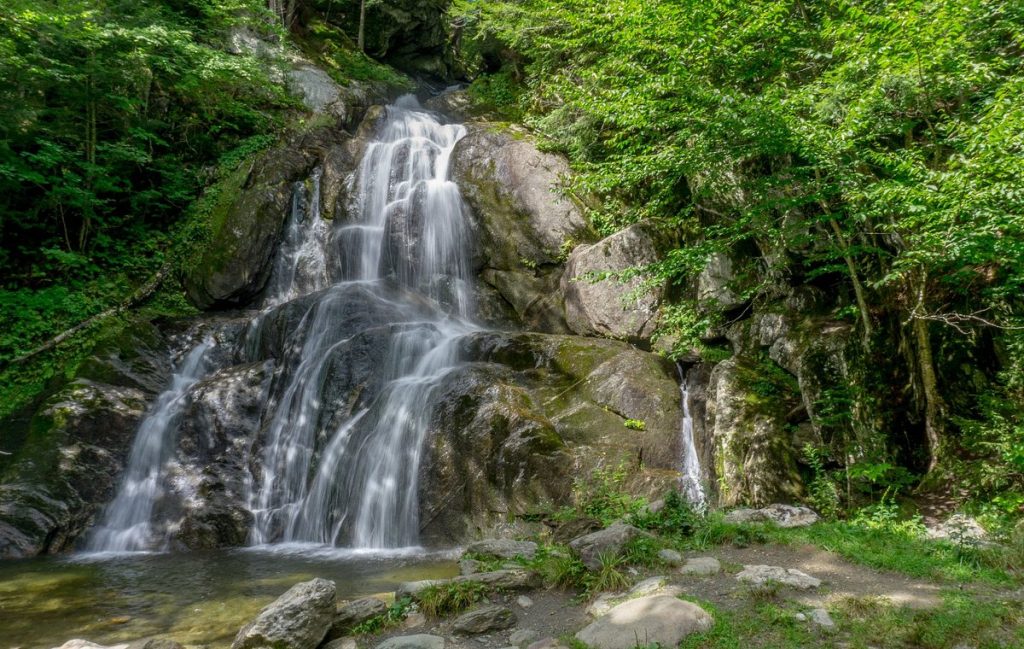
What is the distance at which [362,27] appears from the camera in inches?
918

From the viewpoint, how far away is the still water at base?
17.3 feet

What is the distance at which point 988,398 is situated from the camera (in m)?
6.54

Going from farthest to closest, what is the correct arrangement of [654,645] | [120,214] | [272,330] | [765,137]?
1. [120,214]
2. [272,330]
3. [765,137]
4. [654,645]

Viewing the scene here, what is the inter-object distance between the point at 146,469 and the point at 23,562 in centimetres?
200

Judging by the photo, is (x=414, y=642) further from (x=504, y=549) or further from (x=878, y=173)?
(x=878, y=173)

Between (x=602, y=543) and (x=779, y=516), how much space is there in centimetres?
250

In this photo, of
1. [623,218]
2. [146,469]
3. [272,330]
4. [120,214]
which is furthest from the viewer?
[120,214]

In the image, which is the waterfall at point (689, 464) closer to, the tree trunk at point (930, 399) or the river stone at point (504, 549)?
the river stone at point (504, 549)

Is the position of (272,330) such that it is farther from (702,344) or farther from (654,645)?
(654,645)

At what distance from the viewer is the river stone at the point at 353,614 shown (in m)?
4.38

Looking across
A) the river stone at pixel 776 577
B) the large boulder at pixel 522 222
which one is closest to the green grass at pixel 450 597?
the river stone at pixel 776 577

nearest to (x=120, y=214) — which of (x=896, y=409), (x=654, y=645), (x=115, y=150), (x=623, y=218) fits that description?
(x=115, y=150)

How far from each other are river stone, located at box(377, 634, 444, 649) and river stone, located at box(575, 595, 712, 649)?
104 centimetres

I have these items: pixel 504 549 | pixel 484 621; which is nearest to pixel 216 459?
pixel 504 549
